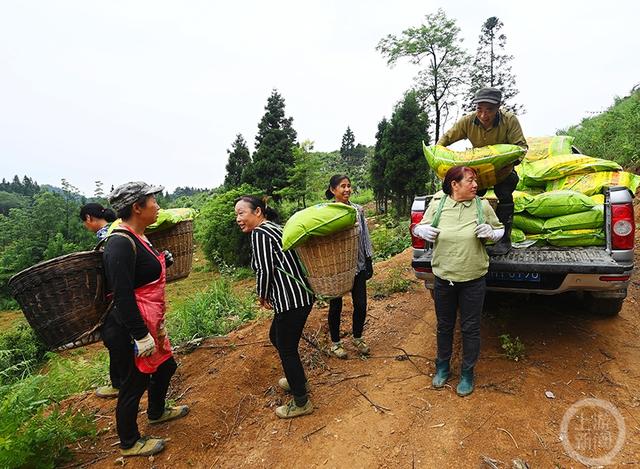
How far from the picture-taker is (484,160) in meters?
3.11

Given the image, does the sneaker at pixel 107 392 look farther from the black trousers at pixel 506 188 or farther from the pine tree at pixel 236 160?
the pine tree at pixel 236 160

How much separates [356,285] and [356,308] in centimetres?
25

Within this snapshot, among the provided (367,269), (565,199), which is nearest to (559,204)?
(565,199)

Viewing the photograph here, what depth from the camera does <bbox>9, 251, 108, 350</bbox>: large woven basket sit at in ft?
7.38

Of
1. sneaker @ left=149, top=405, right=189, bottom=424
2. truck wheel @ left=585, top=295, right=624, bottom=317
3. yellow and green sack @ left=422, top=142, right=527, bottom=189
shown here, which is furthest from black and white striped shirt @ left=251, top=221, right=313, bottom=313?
truck wheel @ left=585, top=295, right=624, bottom=317

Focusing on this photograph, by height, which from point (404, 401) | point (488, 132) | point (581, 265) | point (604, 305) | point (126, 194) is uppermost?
point (488, 132)

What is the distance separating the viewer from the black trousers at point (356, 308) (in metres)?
3.70

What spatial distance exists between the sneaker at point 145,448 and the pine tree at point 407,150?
16974 mm

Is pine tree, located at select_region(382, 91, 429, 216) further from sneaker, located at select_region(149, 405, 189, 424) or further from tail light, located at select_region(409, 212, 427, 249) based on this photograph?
sneaker, located at select_region(149, 405, 189, 424)

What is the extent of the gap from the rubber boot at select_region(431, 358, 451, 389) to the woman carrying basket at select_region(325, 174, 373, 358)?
0.86 metres

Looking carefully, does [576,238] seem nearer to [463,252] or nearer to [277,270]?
[463,252]

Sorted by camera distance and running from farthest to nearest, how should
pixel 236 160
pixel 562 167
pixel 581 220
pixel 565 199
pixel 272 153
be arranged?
pixel 236 160, pixel 272 153, pixel 562 167, pixel 565 199, pixel 581 220

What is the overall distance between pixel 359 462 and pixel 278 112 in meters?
21.6

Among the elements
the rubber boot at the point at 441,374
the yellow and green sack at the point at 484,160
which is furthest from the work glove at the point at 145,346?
the yellow and green sack at the point at 484,160
